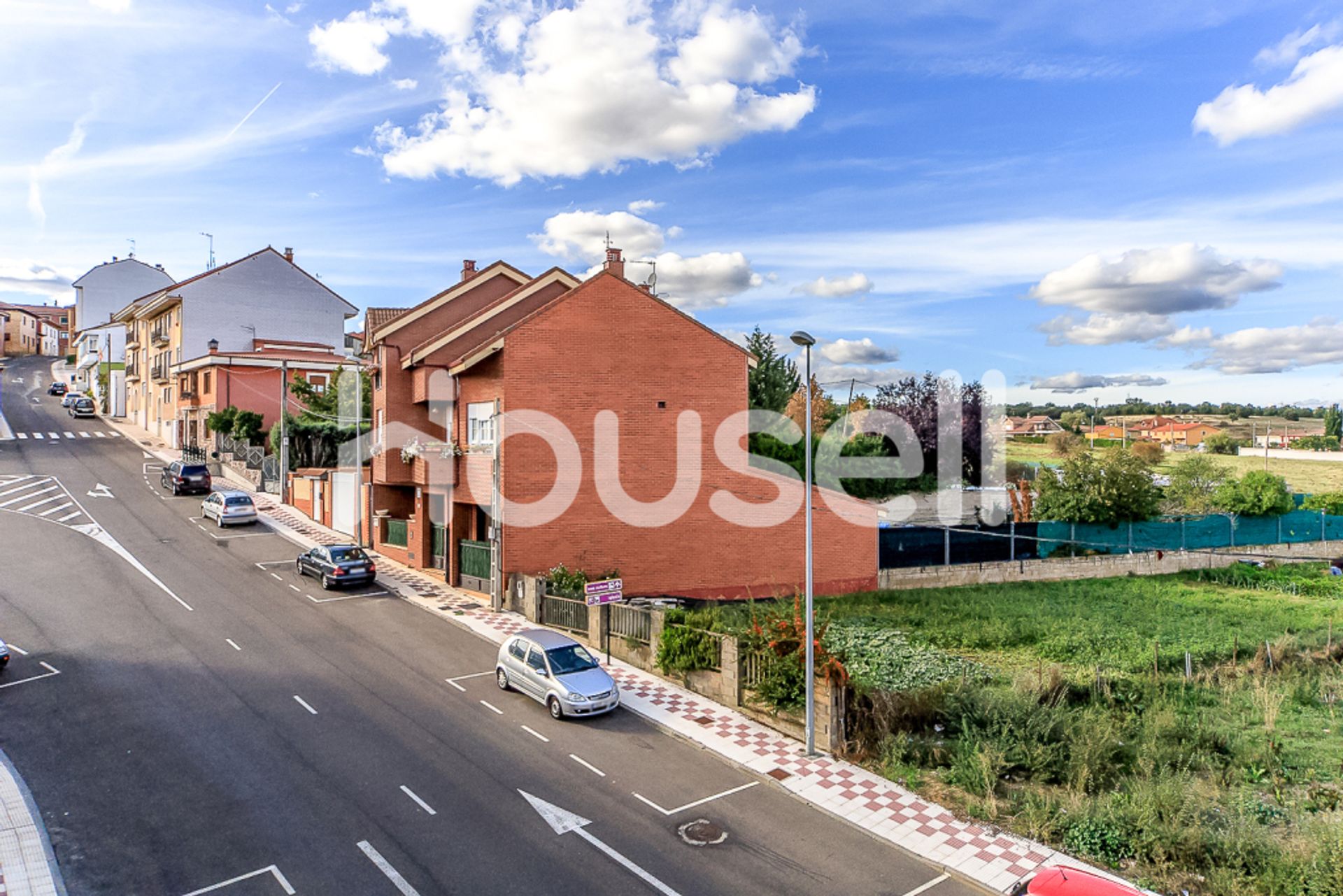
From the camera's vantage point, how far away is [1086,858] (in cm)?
1110

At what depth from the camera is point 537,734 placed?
15.4 metres

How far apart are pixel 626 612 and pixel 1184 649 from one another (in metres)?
16.0

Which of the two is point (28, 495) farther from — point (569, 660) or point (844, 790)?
point (844, 790)

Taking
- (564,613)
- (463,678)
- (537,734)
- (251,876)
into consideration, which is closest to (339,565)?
(564,613)

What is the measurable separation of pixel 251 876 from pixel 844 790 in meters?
9.18

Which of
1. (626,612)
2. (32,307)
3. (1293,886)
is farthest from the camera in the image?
(32,307)

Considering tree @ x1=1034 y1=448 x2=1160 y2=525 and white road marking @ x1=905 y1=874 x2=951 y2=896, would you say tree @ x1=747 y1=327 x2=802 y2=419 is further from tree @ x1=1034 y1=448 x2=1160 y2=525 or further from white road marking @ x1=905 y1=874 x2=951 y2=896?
white road marking @ x1=905 y1=874 x2=951 y2=896

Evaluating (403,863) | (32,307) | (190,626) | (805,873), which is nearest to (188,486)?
(190,626)

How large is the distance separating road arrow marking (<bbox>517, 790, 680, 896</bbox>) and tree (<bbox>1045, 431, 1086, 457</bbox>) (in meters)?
70.3

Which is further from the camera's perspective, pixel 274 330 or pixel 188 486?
pixel 274 330

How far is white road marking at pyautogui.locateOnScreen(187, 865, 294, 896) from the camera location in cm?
986

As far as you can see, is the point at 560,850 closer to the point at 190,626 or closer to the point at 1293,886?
the point at 1293,886

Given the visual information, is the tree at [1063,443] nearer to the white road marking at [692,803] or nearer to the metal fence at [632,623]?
the metal fence at [632,623]

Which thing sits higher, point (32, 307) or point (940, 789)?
point (32, 307)
